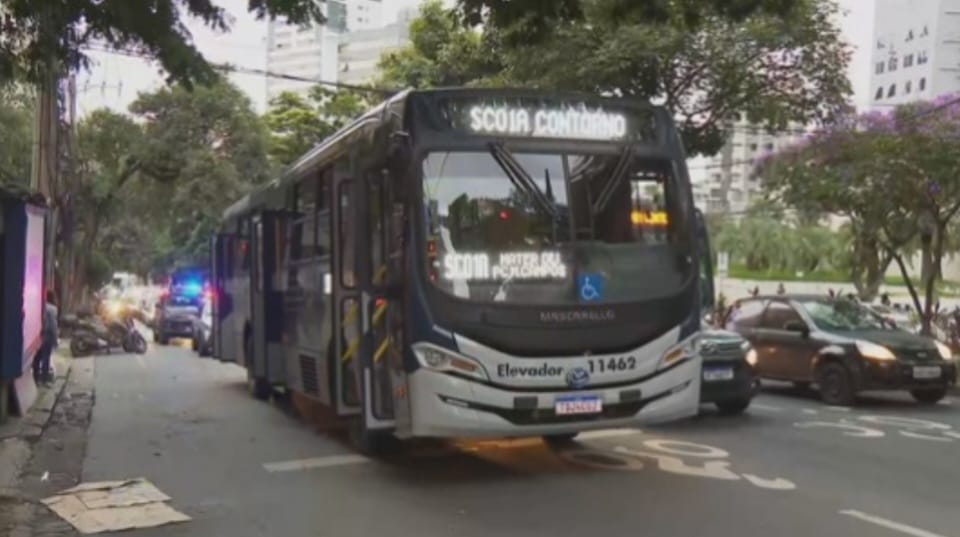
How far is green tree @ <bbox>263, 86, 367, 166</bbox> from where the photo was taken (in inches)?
1206

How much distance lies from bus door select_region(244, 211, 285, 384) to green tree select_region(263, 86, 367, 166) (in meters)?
17.0

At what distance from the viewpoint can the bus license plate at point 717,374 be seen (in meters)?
11.9

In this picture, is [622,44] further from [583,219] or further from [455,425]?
[455,425]

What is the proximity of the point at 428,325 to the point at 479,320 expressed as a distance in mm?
399

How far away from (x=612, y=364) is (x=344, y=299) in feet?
9.13

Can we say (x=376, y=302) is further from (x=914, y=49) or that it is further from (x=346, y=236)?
(x=914, y=49)

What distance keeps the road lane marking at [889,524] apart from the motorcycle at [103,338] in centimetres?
2157

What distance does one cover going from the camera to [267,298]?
1316 centimetres

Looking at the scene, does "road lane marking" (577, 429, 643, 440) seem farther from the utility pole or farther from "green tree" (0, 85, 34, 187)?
"green tree" (0, 85, 34, 187)

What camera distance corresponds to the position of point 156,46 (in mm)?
7789

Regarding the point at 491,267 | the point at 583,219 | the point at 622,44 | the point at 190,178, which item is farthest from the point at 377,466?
the point at 190,178

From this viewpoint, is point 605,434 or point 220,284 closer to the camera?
point 605,434

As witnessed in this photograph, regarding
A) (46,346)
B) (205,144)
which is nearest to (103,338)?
(205,144)

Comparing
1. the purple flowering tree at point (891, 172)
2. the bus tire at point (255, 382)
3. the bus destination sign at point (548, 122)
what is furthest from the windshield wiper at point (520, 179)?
the purple flowering tree at point (891, 172)
